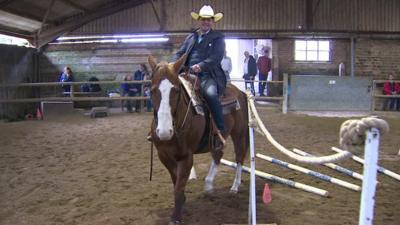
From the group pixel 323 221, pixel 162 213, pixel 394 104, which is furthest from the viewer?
pixel 394 104

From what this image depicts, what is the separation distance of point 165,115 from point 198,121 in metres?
0.69

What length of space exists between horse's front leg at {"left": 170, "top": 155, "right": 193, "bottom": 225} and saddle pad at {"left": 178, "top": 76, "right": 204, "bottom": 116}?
497 mm

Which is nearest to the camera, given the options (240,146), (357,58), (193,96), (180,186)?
(180,186)

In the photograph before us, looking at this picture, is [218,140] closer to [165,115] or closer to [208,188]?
[208,188]

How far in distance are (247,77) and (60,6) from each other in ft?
26.0

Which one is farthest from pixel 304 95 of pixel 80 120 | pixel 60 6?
pixel 60 6

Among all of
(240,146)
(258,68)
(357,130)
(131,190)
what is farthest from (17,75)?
(357,130)

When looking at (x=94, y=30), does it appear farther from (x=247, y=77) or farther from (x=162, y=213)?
(x=162, y=213)

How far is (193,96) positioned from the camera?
4.13 meters

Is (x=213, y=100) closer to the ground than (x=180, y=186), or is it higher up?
higher up

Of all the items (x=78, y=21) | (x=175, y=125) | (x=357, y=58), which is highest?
(x=78, y=21)

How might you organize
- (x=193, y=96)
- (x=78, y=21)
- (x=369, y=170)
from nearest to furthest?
(x=369, y=170), (x=193, y=96), (x=78, y=21)

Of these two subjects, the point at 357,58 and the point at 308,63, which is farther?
the point at 308,63

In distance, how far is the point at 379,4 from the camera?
18484 mm
